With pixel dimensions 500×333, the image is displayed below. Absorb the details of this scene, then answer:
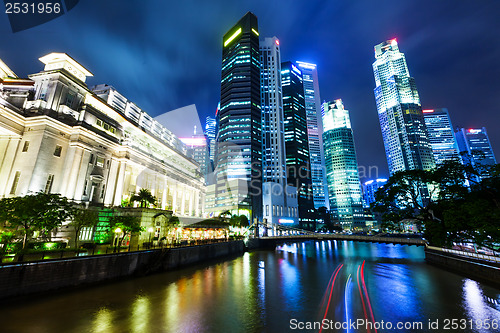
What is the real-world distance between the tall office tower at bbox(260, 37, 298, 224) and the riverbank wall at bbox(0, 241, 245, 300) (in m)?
107

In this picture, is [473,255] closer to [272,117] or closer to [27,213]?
[27,213]

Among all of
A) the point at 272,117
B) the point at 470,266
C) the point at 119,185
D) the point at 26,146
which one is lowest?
the point at 470,266

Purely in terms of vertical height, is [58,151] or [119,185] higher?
[58,151]

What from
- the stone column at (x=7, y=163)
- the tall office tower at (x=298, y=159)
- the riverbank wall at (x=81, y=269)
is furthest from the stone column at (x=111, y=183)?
the tall office tower at (x=298, y=159)

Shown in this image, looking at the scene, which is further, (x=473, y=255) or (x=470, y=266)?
(x=473, y=255)

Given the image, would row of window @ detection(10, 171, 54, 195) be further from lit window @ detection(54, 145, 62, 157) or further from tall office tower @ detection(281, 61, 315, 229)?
tall office tower @ detection(281, 61, 315, 229)

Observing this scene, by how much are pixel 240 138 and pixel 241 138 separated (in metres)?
0.65

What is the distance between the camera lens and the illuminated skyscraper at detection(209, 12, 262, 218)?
135 metres

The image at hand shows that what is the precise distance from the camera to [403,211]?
43375 mm

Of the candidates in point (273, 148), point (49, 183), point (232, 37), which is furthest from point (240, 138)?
point (49, 183)

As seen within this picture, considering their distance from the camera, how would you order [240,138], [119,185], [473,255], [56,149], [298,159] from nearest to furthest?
[473,255] → [56,149] → [119,185] → [240,138] → [298,159]

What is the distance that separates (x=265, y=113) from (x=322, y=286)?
498 feet

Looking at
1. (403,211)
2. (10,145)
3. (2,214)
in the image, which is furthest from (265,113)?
(2,214)

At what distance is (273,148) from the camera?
161m
